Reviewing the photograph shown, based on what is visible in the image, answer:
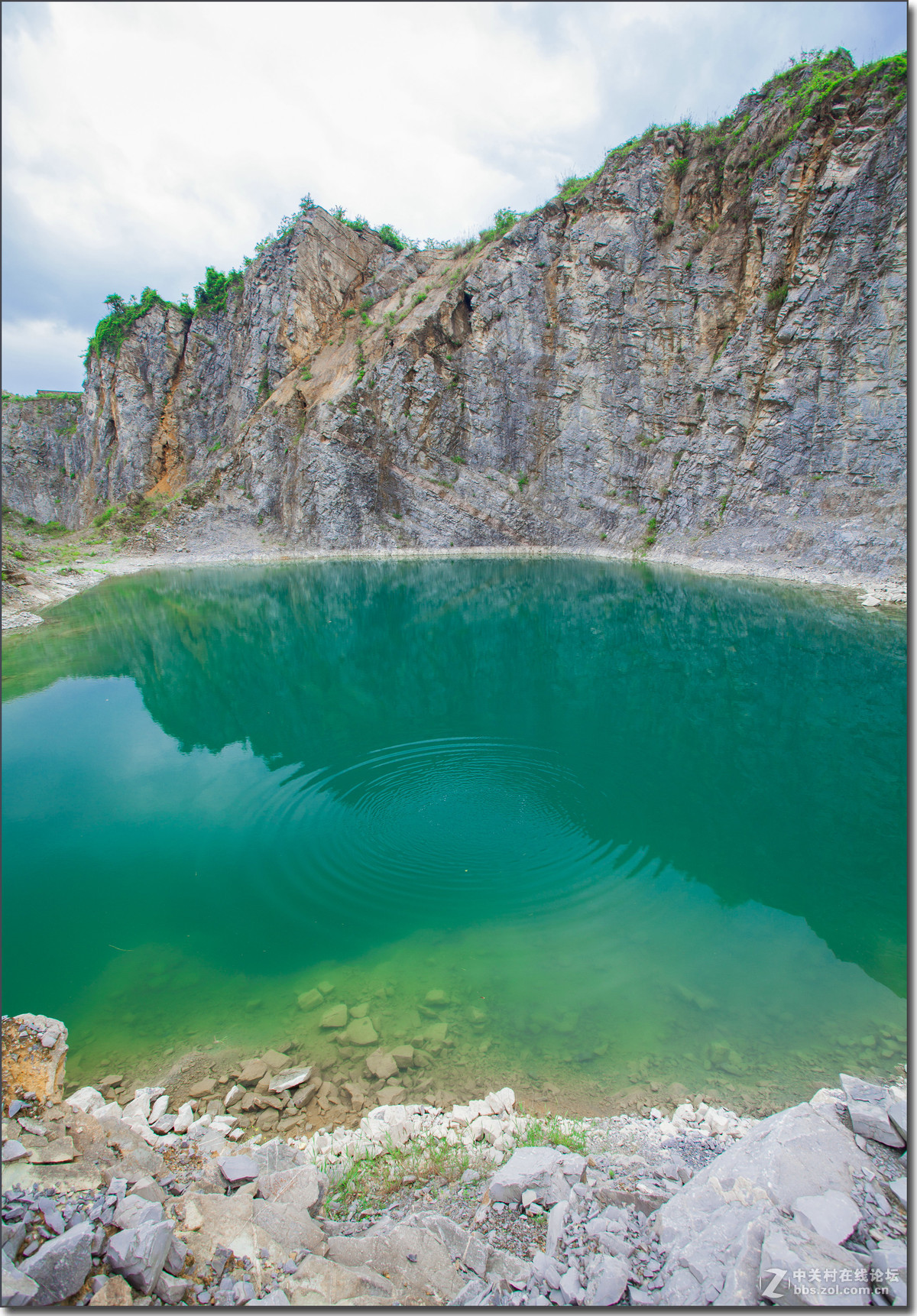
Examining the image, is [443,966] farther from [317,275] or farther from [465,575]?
[317,275]

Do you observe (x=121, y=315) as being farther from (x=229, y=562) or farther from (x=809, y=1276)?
(x=809, y=1276)

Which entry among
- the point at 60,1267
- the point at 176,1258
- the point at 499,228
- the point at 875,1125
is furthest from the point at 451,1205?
the point at 499,228

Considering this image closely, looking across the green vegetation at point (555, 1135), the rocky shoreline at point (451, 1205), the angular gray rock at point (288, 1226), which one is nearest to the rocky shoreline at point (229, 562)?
the rocky shoreline at point (451, 1205)

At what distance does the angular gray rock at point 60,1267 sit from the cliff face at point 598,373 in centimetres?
3335

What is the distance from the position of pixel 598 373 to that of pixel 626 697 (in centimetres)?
3921

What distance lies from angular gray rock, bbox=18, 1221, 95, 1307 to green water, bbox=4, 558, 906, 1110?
3076mm

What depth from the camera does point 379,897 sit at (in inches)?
303

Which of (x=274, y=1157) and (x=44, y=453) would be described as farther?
(x=44, y=453)

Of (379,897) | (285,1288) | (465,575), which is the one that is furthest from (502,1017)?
(465,575)

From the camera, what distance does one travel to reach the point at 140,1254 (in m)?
2.87

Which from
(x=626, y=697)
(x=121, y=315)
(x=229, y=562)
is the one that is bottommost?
(x=626, y=697)

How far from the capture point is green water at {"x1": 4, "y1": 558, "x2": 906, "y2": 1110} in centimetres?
591

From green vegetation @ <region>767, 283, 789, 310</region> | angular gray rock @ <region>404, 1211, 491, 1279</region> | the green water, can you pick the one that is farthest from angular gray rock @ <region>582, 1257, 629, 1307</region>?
green vegetation @ <region>767, 283, 789, 310</region>

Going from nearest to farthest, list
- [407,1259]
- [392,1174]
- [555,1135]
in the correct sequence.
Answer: [407,1259], [392,1174], [555,1135]
